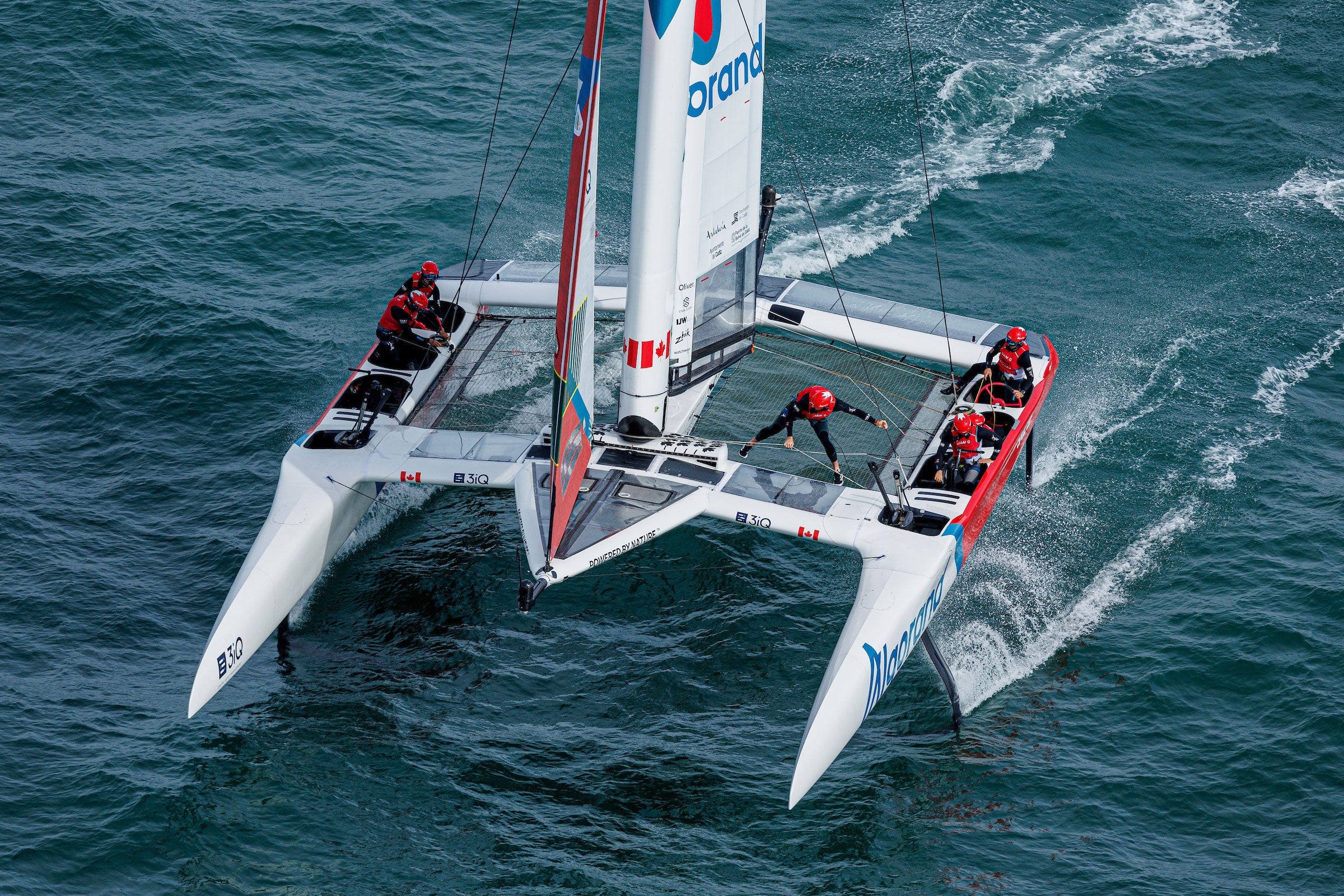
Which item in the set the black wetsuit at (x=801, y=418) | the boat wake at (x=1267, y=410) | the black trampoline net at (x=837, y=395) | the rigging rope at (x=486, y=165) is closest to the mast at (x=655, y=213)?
the black wetsuit at (x=801, y=418)

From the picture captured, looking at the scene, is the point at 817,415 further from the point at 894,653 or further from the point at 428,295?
the point at 428,295

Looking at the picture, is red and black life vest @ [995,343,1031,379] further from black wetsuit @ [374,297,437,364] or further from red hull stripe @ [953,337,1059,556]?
black wetsuit @ [374,297,437,364]

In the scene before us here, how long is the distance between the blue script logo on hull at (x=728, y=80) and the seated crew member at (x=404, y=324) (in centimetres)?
485

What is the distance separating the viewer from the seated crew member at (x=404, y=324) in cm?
1808

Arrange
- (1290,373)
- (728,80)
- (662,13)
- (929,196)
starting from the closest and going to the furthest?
1. (662,13)
2. (728,80)
3. (1290,373)
4. (929,196)

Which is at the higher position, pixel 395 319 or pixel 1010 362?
pixel 395 319

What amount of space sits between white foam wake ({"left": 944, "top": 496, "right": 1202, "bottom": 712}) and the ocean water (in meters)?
0.06

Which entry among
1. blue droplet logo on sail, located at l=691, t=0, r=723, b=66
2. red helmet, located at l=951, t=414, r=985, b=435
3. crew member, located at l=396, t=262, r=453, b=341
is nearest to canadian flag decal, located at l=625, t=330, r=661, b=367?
blue droplet logo on sail, located at l=691, t=0, r=723, b=66

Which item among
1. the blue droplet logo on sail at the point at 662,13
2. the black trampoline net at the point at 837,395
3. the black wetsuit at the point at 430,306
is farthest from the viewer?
the black wetsuit at the point at 430,306

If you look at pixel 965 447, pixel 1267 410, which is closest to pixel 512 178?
pixel 965 447

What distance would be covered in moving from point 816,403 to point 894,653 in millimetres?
3167

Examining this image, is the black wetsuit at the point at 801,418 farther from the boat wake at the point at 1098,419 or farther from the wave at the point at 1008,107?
the wave at the point at 1008,107

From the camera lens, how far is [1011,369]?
1759 cm

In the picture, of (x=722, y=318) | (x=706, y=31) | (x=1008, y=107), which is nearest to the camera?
(x=706, y=31)
